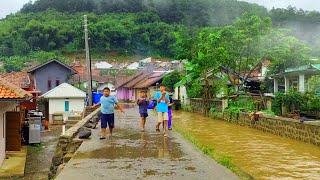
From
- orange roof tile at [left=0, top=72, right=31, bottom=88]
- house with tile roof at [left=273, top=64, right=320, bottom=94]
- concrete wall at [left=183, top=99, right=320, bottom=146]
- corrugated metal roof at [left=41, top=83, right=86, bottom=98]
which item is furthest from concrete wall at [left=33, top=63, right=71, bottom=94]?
house with tile roof at [left=273, top=64, right=320, bottom=94]

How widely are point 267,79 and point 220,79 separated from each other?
3.79m

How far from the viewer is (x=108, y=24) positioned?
9088 cm

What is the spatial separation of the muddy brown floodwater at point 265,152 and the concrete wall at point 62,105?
20.3 metres

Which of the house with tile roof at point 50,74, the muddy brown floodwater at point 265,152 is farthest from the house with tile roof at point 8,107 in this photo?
the house with tile roof at point 50,74

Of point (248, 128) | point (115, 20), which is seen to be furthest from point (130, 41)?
point (248, 128)

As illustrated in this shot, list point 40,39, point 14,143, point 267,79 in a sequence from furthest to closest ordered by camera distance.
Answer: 1. point 40,39
2. point 267,79
3. point 14,143

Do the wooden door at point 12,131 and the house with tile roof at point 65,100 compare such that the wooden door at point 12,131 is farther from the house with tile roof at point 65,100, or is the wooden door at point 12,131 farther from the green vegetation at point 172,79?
the green vegetation at point 172,79

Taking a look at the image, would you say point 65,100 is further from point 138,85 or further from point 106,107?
point 106,107

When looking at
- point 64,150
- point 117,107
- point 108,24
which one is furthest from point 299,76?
point 108,24

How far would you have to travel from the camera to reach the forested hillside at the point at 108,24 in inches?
3246

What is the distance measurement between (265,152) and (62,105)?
28869 mm

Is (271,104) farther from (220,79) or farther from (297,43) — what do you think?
(220,79)

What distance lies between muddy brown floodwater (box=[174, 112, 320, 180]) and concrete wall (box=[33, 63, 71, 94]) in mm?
29171

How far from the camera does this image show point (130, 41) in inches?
3829
